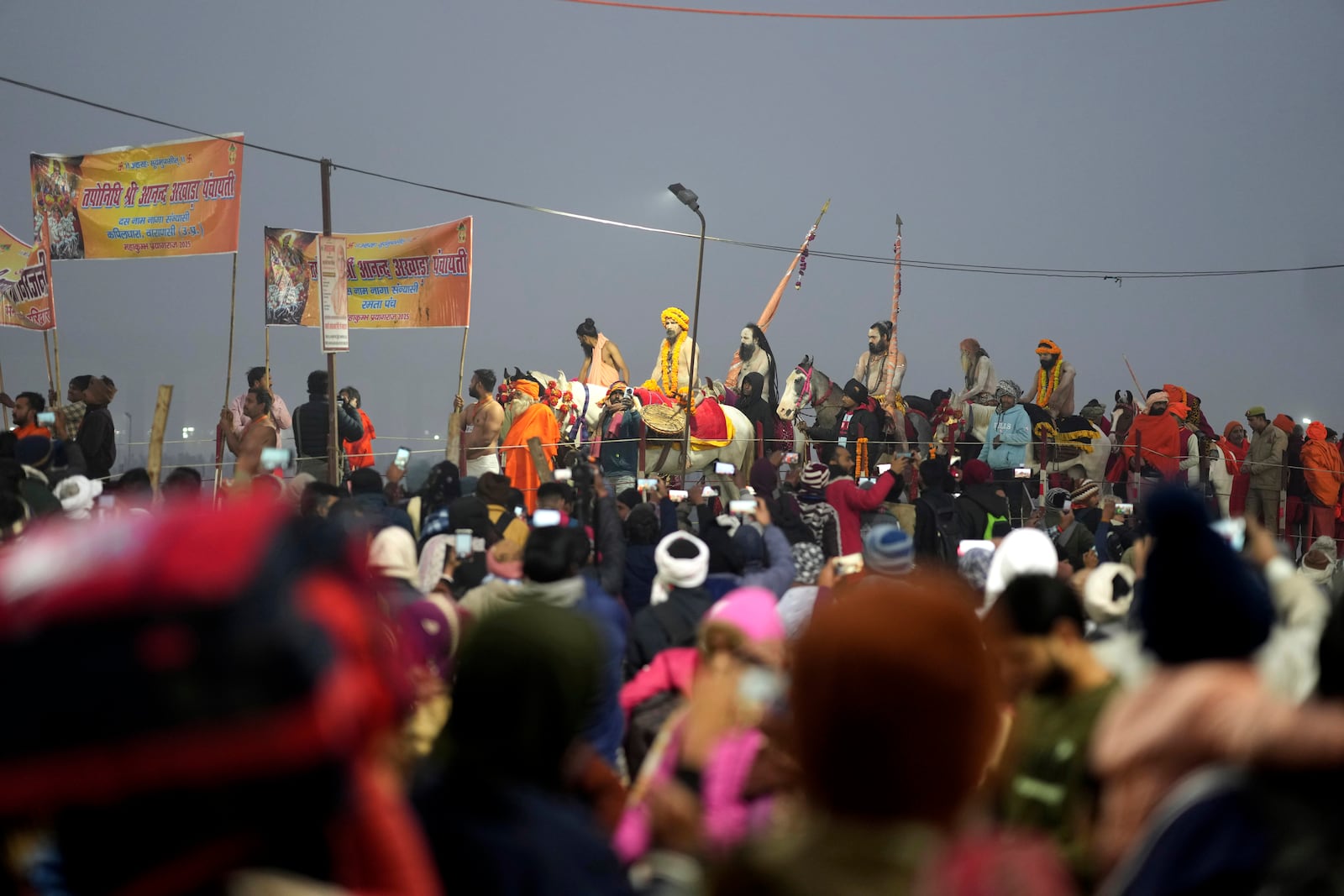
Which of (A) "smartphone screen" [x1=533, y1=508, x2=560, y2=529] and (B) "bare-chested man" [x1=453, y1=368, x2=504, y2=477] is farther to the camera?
(B) "bare-chested man" [x1=453, y1=368, x2=504, y2=477]

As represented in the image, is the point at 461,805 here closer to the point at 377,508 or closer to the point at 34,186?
the point at 377,508

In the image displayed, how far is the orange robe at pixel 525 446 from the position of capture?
1379cm

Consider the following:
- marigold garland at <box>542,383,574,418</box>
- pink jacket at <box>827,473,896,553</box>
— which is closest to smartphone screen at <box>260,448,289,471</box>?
pink jacket at <box>827,473,896,553</box>

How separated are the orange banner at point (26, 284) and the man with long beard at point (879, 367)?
1368 centimetres

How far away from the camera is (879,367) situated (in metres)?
23.9

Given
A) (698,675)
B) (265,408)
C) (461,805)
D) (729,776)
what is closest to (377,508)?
(265,408)

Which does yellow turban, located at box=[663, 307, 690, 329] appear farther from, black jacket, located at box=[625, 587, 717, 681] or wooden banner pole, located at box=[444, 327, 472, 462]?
Result: black jacket, located at box=[625, 587, 717, 681]

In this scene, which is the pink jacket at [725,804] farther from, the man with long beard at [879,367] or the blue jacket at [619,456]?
the man with long beard at [879,367]

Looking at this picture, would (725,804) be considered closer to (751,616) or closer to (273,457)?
(751,616)

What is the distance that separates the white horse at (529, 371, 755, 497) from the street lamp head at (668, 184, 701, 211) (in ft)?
10.3

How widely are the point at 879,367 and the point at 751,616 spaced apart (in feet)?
66.9

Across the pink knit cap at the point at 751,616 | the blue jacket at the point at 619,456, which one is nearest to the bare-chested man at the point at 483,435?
the blue jacket at the point at 619,456

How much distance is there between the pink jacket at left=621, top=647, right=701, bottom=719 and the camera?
4.54 m

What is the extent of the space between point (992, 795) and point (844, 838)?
74.4 inches
